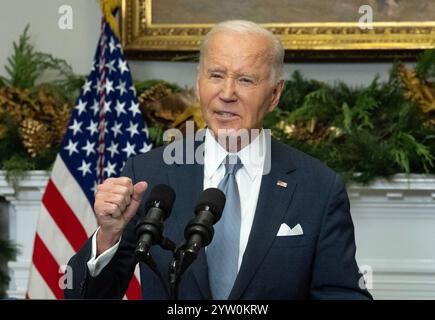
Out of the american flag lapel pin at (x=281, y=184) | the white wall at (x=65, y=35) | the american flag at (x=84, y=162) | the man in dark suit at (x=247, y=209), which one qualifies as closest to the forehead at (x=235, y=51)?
the man in dark suit at (x=247, y=209)

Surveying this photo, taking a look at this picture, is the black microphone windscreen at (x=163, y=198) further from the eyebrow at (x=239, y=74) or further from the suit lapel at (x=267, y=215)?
the eyebrow at (x=239, y=74)

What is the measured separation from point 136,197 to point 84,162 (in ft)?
8.72

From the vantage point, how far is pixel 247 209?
249 centimetres

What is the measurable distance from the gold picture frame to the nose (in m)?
2.39

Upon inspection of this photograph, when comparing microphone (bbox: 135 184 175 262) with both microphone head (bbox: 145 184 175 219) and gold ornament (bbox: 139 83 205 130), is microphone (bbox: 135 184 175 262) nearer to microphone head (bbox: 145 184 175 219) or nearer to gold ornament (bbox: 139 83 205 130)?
microphone head (bbox: 145 184 175 219)

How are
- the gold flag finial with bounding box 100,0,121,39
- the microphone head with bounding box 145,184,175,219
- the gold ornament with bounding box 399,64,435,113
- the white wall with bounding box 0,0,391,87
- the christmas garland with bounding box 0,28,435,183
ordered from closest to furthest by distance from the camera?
1. the microphone head with bounding box 145,184,175,219
2. the christmas garland with bounding box 0,28,435,183
3. the gold ornament with bounding box 399,64,435,113
4. the gold flag finial with bounding box 100,0,121,39
5. the white wall with bounding box 0,0,391,87

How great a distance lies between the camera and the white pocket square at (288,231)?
242 cm

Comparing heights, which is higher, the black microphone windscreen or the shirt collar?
the black microphone windscreen

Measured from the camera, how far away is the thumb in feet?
6.25

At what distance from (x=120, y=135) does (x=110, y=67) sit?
0.38m

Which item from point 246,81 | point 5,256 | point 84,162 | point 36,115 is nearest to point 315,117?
point 84,162

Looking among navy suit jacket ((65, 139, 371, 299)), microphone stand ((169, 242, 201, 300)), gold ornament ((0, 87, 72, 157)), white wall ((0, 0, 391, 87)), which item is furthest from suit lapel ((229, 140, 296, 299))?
white wall ((0, 0, 391, 87))
